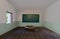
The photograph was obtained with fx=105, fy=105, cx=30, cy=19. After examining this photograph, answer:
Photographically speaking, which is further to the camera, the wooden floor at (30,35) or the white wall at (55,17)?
the white wall at (55,17)

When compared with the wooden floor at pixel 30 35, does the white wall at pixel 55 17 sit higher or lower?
higher

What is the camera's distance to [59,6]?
20.4ft

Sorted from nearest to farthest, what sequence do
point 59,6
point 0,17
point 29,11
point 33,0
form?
point 0,17, point 59,6, point 33,0, point 29,11

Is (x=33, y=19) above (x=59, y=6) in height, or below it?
below

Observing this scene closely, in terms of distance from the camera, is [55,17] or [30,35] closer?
[30,35]

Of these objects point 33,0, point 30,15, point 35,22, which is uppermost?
point 33,0

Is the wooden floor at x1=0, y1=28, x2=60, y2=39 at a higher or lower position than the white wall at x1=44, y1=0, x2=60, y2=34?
lower

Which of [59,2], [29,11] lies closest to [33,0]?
[59,2]

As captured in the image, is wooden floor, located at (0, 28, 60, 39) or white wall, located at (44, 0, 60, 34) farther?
white wall, located at (44, 0, 60, 34)

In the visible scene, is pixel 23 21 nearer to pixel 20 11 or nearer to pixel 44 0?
pixel 20 11

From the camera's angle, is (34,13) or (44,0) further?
(34,13)

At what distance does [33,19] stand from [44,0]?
13.8 ft

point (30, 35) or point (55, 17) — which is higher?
point (55, 17)

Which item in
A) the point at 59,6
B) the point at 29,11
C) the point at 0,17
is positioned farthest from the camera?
the point at 29,11
